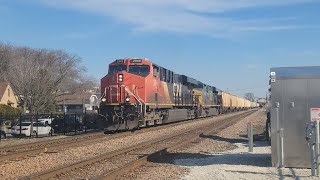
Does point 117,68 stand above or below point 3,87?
below

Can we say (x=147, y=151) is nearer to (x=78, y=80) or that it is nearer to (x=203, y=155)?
(x=203, y=155)

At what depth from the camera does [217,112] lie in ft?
203

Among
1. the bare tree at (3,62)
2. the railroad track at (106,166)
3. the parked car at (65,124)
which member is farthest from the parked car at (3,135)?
the bare tree at (3,62)

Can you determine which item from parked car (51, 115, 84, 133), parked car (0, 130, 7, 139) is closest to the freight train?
parked car (51, 115, 84, 133)

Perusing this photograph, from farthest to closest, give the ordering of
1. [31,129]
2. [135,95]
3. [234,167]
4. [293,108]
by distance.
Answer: [31,129], [135,95], [234,167], [293,108]

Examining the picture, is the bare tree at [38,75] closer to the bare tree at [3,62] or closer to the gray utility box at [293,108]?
the bare tree at [3,62]

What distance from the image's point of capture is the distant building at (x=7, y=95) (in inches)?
2592

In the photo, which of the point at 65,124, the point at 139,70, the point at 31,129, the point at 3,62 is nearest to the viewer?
the point at 31,129

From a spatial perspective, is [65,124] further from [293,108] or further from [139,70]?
[293,108]

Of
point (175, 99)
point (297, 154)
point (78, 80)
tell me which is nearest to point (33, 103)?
point (78, 80)

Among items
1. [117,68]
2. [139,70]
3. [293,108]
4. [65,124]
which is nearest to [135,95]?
[139,70]

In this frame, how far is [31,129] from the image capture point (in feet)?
82.7

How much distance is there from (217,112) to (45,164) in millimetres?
51015

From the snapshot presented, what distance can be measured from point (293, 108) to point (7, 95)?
64.0 metres
